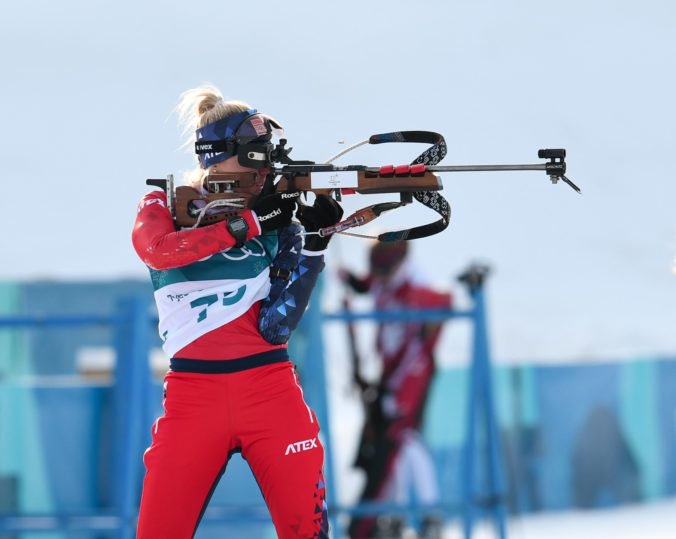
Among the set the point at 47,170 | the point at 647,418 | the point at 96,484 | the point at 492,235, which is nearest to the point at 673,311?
the point at 492,235

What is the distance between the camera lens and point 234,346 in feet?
10.6

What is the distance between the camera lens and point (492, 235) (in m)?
9.26

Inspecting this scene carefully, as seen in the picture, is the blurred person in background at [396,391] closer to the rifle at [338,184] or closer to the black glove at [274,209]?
the rifle at [338,184]

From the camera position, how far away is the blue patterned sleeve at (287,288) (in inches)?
128

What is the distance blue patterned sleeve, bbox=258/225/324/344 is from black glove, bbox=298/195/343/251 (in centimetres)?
4

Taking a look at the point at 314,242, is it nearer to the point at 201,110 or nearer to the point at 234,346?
the point at 234,346

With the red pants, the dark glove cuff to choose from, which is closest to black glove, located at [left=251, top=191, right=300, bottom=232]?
the dark glove cuff

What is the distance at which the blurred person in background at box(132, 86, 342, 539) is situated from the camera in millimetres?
3160

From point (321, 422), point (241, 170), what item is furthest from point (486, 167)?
point (321, 422)

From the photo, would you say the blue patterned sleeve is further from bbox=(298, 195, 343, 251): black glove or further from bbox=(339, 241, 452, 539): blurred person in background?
bbox=(339, 241, 452, 539): blurred person in background

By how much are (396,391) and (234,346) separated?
3868mm

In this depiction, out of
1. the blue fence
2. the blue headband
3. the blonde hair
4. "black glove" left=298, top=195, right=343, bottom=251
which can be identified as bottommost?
the blue fence

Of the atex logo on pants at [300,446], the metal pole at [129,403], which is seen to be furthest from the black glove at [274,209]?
the metal pole at [129,403]

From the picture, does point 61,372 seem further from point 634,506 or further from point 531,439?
point 634,506
